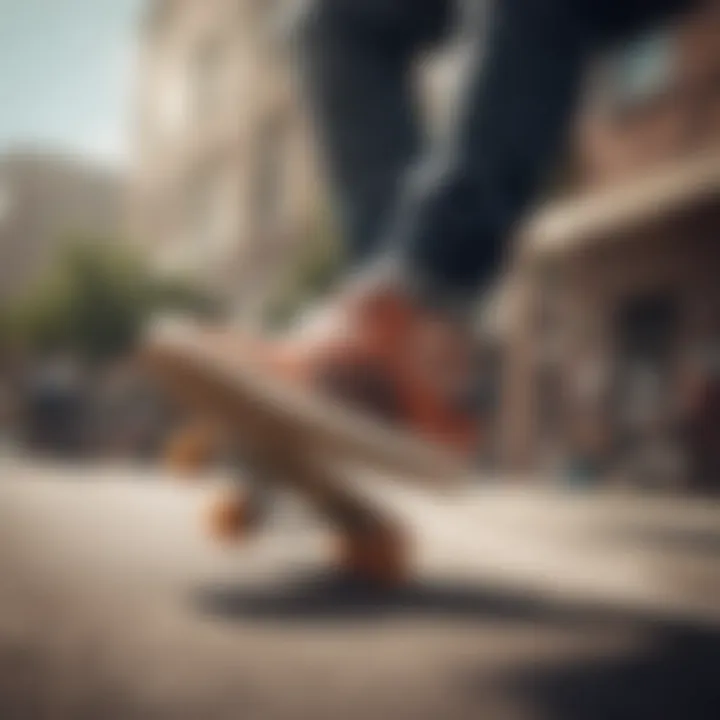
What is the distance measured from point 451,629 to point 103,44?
1.95 feet

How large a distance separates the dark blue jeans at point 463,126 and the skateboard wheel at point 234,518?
0.95 feet

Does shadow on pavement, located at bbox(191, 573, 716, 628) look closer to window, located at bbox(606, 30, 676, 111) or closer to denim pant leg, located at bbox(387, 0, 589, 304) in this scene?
denim pant leg, located at bbox(387, 0, 589, 304)

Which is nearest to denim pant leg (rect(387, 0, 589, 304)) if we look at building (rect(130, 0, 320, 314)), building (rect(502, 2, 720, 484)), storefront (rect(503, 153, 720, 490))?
building (rect(130, 0, 320, 314))

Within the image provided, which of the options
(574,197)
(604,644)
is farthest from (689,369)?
(604,644)

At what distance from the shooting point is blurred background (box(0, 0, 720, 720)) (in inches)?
20.2

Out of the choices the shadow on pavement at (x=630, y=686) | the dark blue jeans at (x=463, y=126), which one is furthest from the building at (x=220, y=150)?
the shadow on pavement at (x=630, y=686)

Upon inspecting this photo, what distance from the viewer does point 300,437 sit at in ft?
2.33

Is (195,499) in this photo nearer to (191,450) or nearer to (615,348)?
(191,450)

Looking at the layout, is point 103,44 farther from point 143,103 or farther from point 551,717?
point 551,717

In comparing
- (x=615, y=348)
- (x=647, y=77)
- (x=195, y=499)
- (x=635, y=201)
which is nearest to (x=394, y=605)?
(x=195, y=499)

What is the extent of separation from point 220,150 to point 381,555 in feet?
1.97

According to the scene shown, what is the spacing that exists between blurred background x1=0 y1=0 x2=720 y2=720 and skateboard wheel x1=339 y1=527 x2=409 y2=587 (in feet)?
0.18

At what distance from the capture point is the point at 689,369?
143 inches

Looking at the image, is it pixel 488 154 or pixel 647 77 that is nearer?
pixel 488 154
